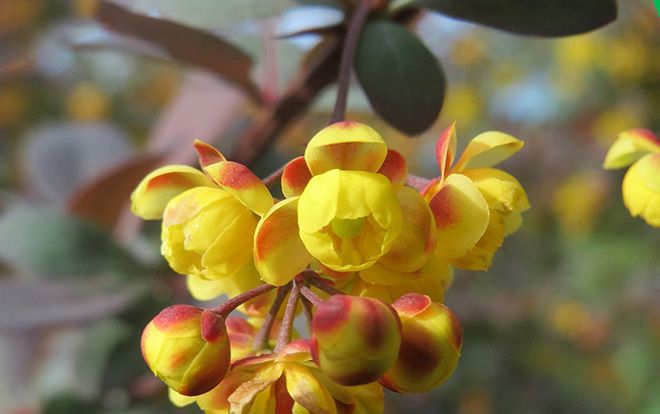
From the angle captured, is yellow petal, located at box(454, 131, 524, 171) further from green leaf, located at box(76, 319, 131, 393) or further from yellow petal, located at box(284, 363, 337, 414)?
green leaf, located at box(76, 319, 131, 393)

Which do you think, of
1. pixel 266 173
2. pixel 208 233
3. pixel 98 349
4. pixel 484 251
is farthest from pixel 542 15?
pixel 98 349

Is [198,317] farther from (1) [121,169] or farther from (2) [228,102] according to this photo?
(2) [228,102]

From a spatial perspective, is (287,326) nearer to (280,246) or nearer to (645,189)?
(280,246)

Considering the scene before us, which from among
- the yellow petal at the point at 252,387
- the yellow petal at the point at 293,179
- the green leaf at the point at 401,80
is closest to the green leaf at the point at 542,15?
the green leaf at the point at 401,80

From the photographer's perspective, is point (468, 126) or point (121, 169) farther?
point (468, 126)

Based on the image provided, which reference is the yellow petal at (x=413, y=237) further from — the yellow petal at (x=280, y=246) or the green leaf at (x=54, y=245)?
the green leaf at (x=54, y=245)

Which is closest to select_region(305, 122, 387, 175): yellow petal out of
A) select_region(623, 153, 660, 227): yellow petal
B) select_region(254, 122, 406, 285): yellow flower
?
select_region(254, 122, 406, 285): yellow flower

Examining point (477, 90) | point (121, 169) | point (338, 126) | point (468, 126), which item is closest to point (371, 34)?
point (338, 126)
